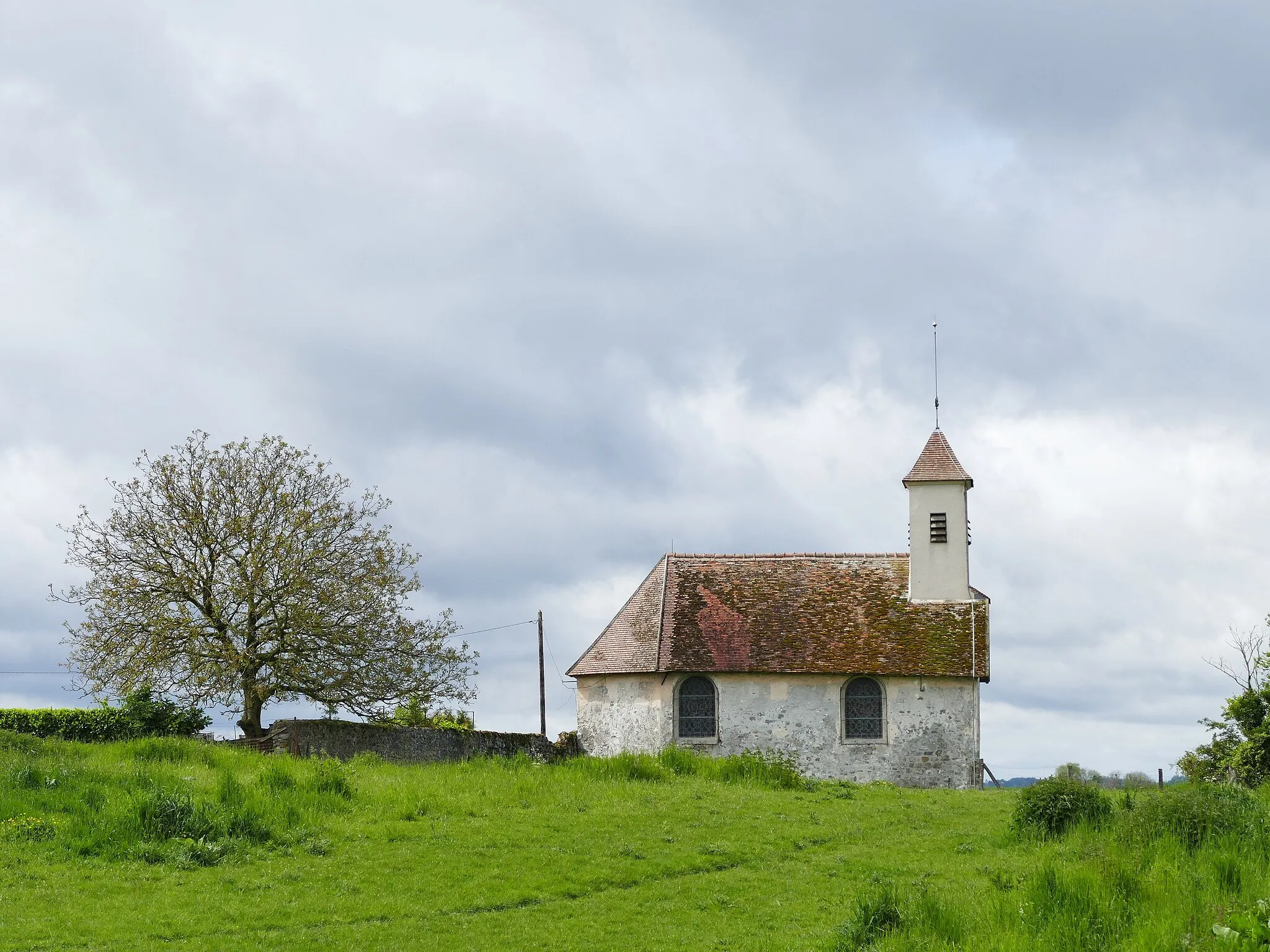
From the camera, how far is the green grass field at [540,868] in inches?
564

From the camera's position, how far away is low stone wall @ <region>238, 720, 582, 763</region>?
30.2 metres

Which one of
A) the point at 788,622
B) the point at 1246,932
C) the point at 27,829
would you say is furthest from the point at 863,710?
the point at 1246,932

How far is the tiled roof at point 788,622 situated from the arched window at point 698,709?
812 mm

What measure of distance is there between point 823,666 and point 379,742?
1372cm

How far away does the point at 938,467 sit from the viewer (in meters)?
41.8

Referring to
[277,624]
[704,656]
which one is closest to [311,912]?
[277,624]

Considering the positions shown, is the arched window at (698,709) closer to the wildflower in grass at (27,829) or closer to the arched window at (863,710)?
the arched window at (863,710)

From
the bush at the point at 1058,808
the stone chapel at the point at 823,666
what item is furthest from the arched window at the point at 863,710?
the bush at the point at 1058,808

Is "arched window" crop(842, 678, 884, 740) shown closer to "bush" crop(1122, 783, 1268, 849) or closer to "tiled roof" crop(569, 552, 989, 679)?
"tiled roof" crop(569, 552, 989, 679)

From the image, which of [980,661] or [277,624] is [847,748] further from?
[277,624]

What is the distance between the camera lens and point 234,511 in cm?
3559

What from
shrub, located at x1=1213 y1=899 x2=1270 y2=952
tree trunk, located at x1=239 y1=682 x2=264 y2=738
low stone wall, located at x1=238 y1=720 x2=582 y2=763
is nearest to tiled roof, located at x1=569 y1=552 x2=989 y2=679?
low stone wall, located at x1=238 y1=720 x2=582 y2=763

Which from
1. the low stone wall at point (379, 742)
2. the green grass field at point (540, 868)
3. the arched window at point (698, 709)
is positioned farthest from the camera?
the arched window at point (698, 709)

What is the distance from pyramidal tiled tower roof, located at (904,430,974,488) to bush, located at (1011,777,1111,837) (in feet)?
65.4
